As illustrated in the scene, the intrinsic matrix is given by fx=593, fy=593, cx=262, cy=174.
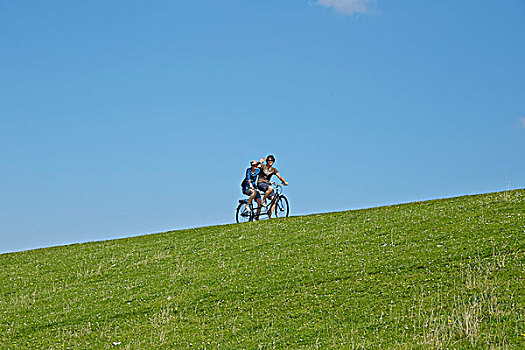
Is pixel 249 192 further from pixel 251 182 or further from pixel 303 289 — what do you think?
pixel 303 289

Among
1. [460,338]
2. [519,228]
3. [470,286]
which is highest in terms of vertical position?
[519,228]

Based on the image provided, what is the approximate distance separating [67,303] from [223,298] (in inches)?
197

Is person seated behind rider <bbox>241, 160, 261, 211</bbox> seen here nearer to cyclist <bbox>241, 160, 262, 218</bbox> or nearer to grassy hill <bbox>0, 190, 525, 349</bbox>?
cyclist <bbox>241, 160, 262, 218</bbox>

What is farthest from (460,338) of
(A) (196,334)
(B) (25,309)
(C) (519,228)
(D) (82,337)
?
(B) (25,309)

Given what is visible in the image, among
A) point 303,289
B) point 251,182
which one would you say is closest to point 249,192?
point 251,182

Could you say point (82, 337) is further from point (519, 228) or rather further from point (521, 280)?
point (519, 228)

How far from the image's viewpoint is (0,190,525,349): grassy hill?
39.7ft

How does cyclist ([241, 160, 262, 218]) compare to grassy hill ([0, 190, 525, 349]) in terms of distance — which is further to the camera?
cyclist ([241, 160, 262, 218])

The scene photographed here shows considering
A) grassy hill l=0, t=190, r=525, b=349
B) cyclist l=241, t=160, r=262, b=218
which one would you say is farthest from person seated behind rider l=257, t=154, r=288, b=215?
grassy hill l=0, t=190, r=525, b=349

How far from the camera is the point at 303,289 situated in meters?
15.0

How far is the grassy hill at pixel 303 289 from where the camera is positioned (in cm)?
1209

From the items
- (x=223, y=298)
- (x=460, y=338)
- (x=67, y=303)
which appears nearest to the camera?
(x=460, y=338)

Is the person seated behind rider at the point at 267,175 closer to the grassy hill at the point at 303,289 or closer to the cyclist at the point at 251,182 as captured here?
the cyclist at the point at 251,182

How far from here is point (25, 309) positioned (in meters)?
17.3
